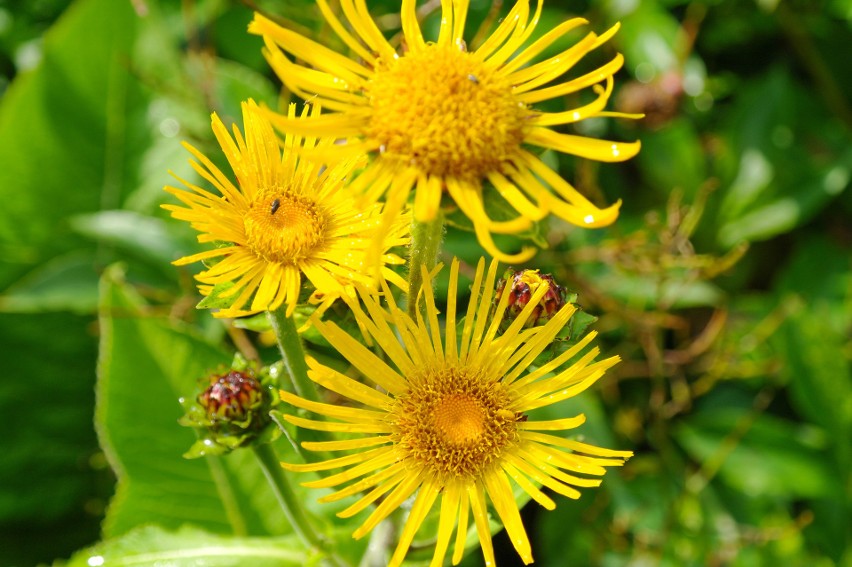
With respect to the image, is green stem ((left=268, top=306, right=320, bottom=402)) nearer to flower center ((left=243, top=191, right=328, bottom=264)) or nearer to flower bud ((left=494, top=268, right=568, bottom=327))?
flower center ((left=243, top=191, right=328, bottom=264))

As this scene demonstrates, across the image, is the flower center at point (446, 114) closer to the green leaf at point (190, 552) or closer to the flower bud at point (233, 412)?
the flower bud at point (233, 412)

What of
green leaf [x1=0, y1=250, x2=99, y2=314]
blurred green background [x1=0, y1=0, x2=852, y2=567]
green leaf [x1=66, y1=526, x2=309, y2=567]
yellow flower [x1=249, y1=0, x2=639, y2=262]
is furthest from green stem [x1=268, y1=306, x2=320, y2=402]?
green leaf [x1=0, y1=250, x2=99, y2=314]

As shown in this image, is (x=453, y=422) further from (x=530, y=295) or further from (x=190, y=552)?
(x=190, y=552)

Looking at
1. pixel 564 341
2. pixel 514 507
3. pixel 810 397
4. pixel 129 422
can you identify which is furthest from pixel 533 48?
pixel 810 397

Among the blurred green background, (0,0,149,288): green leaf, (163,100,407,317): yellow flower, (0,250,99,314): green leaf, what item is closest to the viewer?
(163,100,407,317): yellow flower

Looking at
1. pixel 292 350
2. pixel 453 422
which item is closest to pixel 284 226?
pixel 292 350

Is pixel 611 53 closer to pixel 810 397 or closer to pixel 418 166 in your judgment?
pixel 810 397

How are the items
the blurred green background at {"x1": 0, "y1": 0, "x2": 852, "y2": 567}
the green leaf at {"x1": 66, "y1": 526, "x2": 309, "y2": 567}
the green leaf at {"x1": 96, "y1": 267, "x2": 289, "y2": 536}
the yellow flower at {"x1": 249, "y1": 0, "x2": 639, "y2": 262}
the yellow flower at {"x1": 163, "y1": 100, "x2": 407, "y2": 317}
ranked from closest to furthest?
the yellow flower at {"x1": 249, "y1": 0, "x2": 639, "y2": 262}
the yellow flower at {"x1": 163, "y1": 100, "x2": 407, "y2": 317}
the green leaf at {"x1": 66, "y1": 526, "x2": 309, "y2": 567}
the green leaf at {"x1": 96, "y1": 267, "x2": 289, "y2": 536}
the blurred green background at {"x1": 0, "y1": 0, "x2": 852, "y2": 567}

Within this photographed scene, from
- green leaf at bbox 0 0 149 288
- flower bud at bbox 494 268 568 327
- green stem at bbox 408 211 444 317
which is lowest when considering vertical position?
green stem at bbox 408 211 444 317
